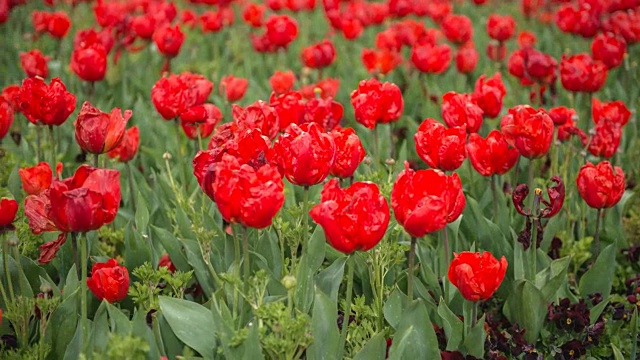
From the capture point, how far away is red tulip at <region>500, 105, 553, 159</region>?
2.64m

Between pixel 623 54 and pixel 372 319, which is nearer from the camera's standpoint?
pixel 372 319

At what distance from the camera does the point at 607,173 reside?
8.92ft

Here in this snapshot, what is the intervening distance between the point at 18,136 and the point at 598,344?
325 centimetres

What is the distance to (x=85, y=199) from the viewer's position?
1.95 metres

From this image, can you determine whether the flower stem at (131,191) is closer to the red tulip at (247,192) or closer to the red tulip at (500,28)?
the red tulip at (247,192)

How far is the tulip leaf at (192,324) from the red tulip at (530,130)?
127 cm

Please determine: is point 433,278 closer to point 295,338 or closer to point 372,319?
point 372,319

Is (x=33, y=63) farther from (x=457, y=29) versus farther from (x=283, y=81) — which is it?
(x=457, y=29)

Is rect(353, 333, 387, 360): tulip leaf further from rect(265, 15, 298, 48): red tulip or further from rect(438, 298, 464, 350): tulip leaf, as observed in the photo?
rect(265, 15, 298, 48): red tulip

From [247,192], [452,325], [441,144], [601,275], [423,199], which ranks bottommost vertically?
[601,275]

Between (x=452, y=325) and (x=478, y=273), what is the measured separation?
30 centimetres

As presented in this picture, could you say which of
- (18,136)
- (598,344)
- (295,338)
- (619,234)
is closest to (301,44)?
(18,136)

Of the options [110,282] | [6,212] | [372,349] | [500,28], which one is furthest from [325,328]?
[500,28]

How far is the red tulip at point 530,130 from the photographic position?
264cm
